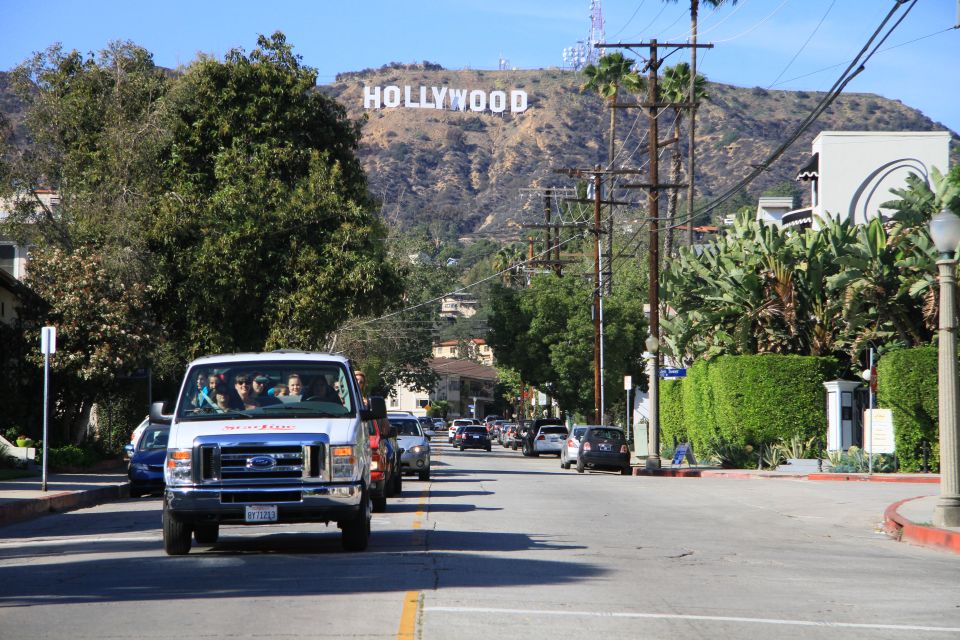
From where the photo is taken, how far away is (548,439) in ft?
192

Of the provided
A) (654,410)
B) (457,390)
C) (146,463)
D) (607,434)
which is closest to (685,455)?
(654,410)

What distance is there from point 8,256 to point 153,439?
25271mm

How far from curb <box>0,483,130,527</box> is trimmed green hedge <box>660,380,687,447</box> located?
27352mm

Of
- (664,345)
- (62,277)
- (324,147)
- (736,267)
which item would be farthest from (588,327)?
(62,277)

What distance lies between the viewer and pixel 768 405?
3694 cm

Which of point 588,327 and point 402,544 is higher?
point 588,327

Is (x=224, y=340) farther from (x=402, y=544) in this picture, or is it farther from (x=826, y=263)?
(x=402, y=544)

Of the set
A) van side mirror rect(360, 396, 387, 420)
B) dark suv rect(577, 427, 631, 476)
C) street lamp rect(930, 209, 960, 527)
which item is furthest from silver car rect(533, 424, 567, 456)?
van side mirror rect(360, 396, 387, 420)

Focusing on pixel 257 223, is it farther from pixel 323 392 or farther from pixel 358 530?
pixel 358 530

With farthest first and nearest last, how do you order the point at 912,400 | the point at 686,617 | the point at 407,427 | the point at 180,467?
the point at 912,400 → the point at 407,427 → the point at 180,467 → the point at 686,617

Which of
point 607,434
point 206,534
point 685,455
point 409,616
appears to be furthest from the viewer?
point 685,455

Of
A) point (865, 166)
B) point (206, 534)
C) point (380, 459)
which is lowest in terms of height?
point (206, 534)

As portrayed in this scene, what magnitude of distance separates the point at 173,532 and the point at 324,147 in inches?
965

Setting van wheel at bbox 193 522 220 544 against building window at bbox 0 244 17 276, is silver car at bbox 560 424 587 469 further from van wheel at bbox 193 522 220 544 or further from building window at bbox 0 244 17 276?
van wheel at bbox 193 522 220 544
